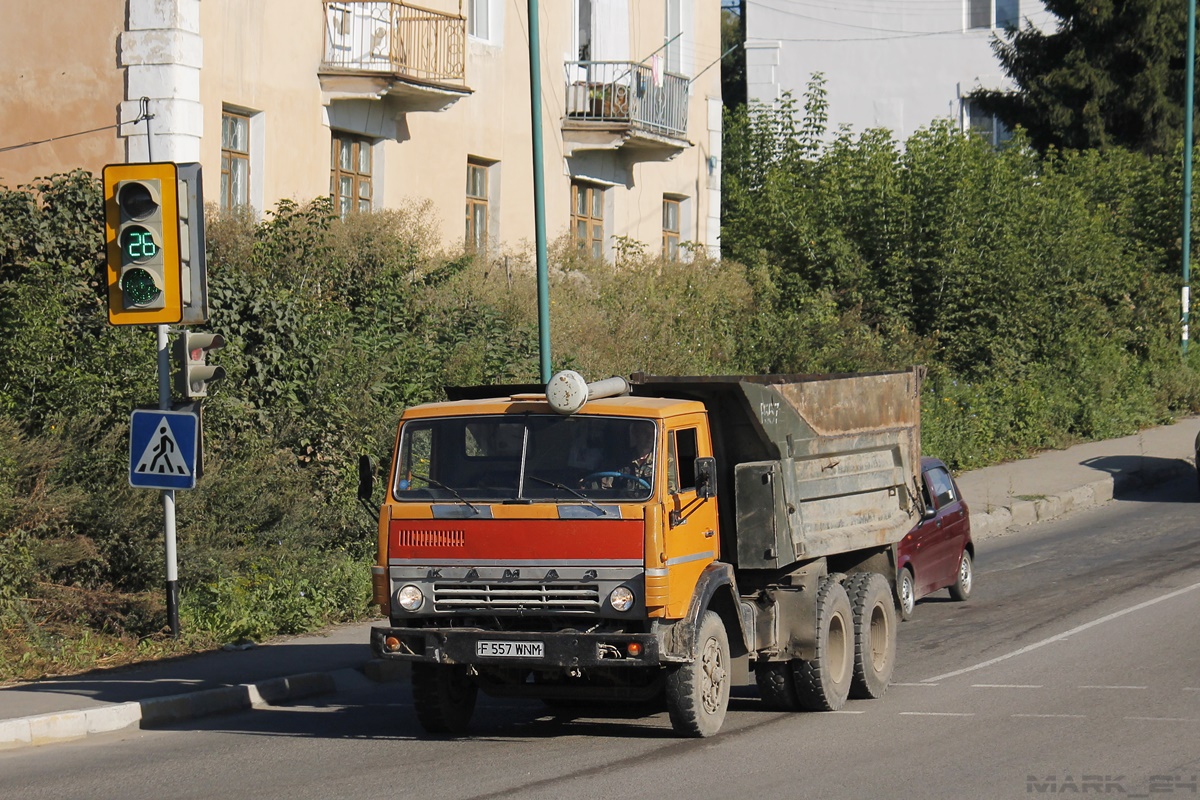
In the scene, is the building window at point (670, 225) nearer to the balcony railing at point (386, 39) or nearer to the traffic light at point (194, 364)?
the balcony railing at point (386, 39)

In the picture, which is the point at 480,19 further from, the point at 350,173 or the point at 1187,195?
the point at 1187,195

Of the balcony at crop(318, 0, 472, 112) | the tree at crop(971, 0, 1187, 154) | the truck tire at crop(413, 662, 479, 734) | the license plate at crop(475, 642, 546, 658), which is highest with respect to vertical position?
the tree at crop(971, 0, 1187, 154)

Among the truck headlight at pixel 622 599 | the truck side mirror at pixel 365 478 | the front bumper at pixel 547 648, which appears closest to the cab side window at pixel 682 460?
the truck headlight at pixel 622 599

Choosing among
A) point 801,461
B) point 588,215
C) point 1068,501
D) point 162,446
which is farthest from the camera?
point 588,215

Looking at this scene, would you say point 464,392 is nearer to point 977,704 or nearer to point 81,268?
point 977,704

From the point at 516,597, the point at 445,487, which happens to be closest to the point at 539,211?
the point at 445,487

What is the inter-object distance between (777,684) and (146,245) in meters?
6.33

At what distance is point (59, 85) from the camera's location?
1920 cm

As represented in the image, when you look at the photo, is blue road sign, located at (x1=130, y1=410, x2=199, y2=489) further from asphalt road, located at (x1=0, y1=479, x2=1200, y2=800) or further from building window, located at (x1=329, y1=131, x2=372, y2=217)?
building window, located at (x1=329, y1=131, x2=372, y2=217)

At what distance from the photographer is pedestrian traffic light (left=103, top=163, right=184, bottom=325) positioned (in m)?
12.6

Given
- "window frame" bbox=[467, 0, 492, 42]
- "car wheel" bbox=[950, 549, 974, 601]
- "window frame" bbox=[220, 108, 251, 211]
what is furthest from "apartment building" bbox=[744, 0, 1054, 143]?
"car wheel" bbox=[950, 549, 974, 601]

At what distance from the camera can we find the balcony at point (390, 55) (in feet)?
70.1

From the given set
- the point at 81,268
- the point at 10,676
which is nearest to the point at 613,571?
the point at 10,676

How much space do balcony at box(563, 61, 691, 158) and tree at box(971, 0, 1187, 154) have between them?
1779 cm
